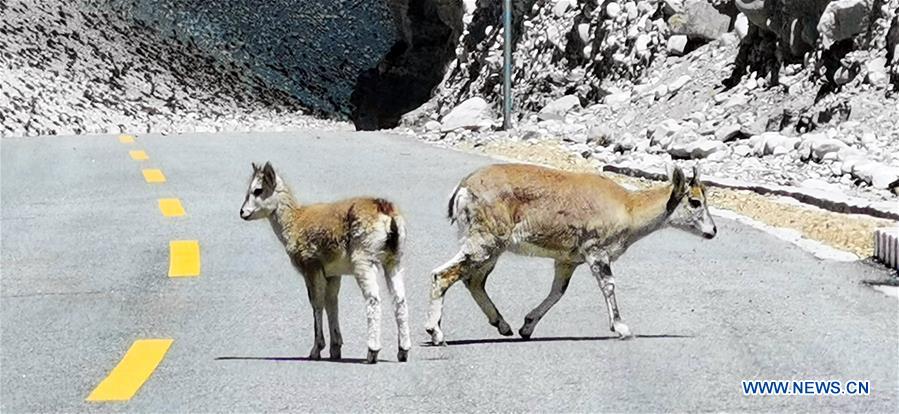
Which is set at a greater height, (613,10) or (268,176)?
(268,176)

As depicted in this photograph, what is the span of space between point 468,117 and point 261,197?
21292 mm

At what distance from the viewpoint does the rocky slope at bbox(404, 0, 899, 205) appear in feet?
62.7

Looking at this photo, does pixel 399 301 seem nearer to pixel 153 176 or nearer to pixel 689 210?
pixel 689 210

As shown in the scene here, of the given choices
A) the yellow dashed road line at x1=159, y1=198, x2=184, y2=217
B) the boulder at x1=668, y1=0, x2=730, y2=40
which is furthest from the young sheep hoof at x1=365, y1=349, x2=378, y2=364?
the boulder at x1=668, y1=0, x2=730, y2=40

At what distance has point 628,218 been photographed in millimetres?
9805

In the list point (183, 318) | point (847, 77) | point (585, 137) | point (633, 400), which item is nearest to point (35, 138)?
point (585, 137)

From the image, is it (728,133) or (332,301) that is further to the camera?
(728,133)

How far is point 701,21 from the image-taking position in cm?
2770

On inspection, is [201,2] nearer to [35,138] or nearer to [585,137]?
[35,138]

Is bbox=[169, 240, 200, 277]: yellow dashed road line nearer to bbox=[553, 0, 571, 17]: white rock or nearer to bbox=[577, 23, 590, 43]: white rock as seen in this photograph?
bbox=[577, 23, 590, 43]: white rock

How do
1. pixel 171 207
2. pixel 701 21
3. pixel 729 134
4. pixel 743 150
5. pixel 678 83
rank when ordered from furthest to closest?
pixel 701 21 < pixel 678 83 < pixel 729 134 < pixel 743 150 < pixel 171 207

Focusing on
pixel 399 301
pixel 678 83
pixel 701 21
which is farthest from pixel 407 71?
pixel 399 301

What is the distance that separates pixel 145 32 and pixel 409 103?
29.6 ft

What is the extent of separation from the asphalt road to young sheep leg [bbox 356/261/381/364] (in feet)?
0.54
